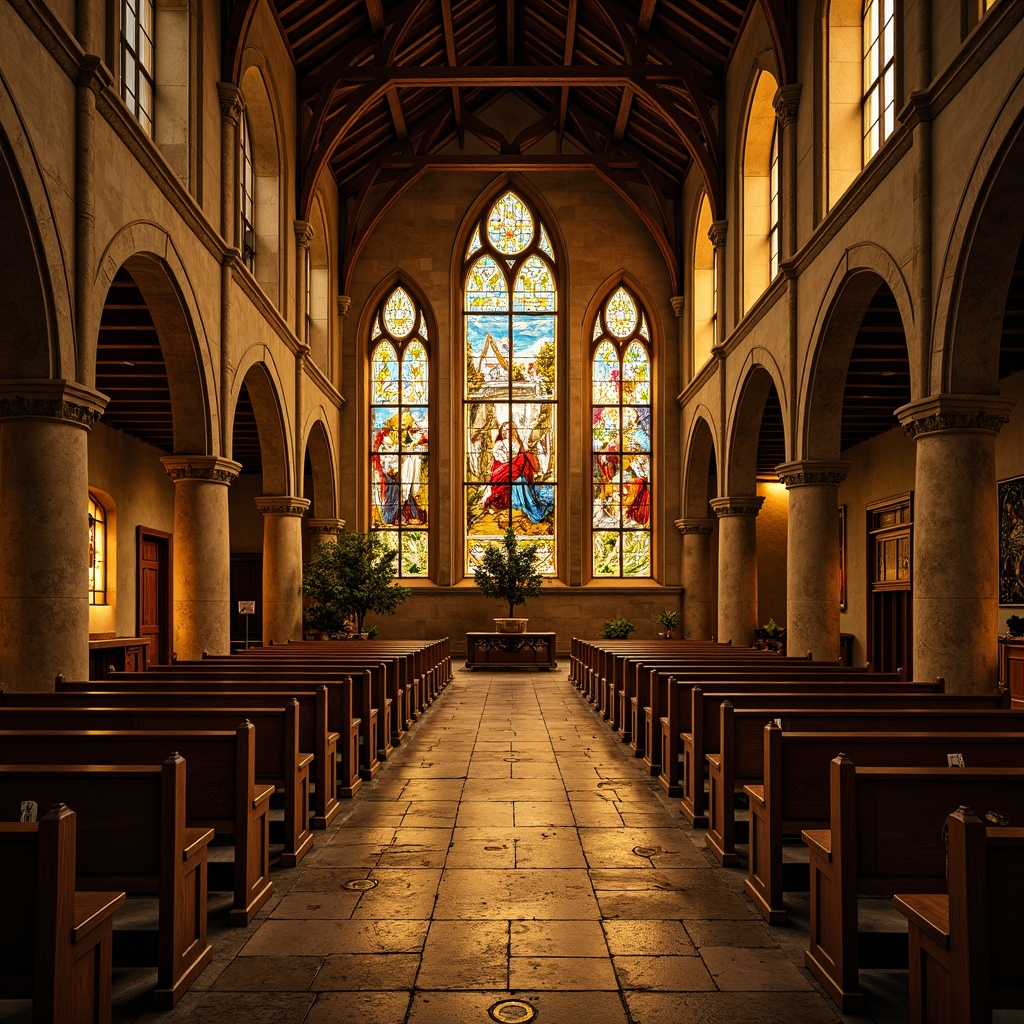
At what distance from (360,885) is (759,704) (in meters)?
2.51

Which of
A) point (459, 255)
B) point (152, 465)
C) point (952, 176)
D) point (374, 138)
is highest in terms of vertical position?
point (374, 138)

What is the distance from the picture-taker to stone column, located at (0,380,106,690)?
705 centimetres

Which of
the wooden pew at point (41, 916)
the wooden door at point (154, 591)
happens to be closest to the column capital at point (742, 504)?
the wooden door at point (154, 591)

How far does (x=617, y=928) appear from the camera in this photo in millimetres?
4102

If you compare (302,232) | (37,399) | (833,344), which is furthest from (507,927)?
(302,232)

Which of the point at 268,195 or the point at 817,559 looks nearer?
the point at 817,559

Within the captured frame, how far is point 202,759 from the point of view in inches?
173

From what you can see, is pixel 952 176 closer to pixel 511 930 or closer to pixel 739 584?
pixel 511 930

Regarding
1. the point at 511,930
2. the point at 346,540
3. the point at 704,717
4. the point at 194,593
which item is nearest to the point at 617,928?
the point at 511,930

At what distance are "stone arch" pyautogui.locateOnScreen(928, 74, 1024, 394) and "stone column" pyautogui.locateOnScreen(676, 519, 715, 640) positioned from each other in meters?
12.1

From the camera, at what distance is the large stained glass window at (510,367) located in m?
21.7

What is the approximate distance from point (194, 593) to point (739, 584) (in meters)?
8.16

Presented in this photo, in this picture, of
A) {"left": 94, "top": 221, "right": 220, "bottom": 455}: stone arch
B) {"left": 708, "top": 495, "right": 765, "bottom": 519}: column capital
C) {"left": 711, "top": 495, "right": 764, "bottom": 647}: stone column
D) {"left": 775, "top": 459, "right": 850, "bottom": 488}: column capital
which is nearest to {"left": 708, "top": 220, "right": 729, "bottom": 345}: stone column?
{"left": 708, "top": 495, "right": 765, "bottom": 519}: column capital

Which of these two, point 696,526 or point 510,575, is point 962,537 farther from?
point 696,526
